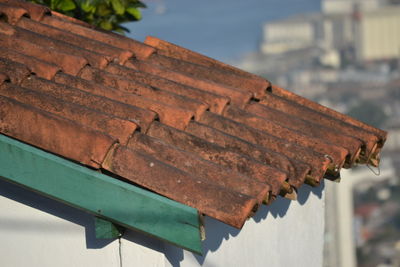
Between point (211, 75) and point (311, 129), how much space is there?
1.42ft

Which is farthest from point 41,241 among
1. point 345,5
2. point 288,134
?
point 345,5

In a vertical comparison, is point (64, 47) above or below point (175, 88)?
above

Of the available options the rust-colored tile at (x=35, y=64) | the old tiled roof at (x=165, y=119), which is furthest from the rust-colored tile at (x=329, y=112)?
the rust-colored tile at (x=35, y=64)

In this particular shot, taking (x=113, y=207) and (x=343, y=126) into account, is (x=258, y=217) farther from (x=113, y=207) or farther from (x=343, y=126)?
(x=113, y=207)

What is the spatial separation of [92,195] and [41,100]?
16.6 inches

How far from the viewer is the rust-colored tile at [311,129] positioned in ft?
11.0

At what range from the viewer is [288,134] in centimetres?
324

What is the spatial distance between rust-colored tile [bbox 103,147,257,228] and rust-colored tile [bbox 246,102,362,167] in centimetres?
86

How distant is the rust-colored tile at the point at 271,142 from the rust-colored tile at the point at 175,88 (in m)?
0.10

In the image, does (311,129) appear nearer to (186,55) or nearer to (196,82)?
(196,82)

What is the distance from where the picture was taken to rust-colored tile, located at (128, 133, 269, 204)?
2.62 meters

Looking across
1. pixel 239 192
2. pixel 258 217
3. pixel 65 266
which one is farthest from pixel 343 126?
pixel 65 266

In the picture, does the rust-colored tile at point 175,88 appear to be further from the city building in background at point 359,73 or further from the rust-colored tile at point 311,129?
the city building in background at point 359,73

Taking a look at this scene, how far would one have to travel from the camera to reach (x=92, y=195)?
2.49 meters
